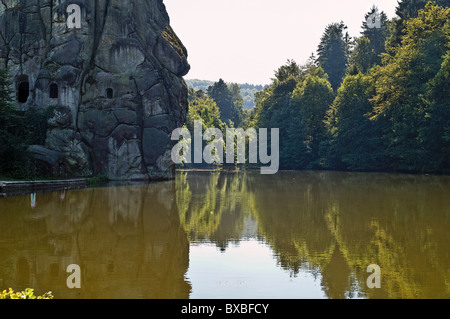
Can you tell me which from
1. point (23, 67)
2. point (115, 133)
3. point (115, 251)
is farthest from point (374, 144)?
point (115, 251)

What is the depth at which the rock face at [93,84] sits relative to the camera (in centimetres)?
4053

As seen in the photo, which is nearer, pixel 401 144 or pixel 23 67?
pixel 23 67

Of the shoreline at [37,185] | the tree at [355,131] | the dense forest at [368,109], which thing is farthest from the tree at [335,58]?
the shoreline at [37,185]

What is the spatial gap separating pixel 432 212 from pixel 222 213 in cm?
807

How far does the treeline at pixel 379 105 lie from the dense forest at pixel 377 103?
0.09 meters

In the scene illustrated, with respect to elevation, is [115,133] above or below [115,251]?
above

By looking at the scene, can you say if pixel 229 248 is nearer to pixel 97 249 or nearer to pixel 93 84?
pixel 97 249

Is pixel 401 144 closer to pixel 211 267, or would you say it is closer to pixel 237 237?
pixel 237 237

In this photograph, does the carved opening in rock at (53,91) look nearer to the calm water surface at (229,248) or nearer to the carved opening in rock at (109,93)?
the carved opening in rock at (109,93)

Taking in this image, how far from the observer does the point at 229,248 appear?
13508mm

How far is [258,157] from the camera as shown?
80.9m

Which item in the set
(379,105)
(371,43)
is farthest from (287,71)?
(379,105)

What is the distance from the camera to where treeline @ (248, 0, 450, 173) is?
1769 inches

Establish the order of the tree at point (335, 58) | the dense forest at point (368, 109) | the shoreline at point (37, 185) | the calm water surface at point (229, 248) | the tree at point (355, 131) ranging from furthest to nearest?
the tree at point (335, 58)
the tree at point (355, 131)
the dense forest at point (368, 109)
the shoreline at point (37, 185)
the calm water surface at point (229, 248)
